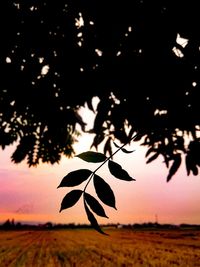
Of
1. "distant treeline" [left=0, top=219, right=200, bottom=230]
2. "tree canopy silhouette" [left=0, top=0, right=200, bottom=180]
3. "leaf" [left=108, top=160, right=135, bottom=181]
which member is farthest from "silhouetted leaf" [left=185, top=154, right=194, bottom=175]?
"distant treeline" [left=0, top=219, right=200, bottom=230]

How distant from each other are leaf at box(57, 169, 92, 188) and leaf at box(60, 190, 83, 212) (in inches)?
1.1

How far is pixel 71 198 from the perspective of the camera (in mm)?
1059

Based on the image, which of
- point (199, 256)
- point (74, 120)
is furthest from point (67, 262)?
point (74, 120)

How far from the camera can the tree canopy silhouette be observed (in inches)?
66.5

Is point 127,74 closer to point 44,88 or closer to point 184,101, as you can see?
point 184,101

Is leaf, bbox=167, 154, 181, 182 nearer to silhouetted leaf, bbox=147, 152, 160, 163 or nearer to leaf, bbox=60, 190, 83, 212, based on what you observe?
silhouetted leaf, bbox=147, 152, 160, 163

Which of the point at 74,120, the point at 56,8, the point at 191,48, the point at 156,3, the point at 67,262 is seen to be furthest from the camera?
the point at 67,262

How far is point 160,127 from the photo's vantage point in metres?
1.88

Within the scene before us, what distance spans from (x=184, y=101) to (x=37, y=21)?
1502mm

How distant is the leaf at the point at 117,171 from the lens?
42.2 inches

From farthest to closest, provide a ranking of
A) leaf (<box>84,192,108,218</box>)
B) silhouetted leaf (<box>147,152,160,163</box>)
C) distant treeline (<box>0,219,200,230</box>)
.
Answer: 1. distant treeline (<box>0,219,200,230</box>)
2. silhouetted leaf (<box>147,152,160,163</box>)
3. leaf (<box>84,192,108,218</box>)

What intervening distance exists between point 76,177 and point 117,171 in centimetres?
13

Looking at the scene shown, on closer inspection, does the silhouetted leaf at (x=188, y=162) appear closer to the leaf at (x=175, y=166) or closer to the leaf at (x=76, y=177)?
the leaf at (x=175, y=166)

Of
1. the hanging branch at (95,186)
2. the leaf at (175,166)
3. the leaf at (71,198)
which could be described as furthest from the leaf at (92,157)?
the leaf at (175,166)
